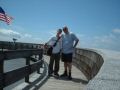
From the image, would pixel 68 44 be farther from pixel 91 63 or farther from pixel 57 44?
pixel 91 63

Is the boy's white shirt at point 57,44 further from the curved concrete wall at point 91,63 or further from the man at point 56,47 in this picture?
the curved concrete wall at point 91,63

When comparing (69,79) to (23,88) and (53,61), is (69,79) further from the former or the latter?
(23,88)

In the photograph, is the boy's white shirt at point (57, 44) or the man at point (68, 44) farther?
the boy's white shirt at point (57, 44)

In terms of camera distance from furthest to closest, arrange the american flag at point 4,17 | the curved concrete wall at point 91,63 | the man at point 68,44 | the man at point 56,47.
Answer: the american flag at point 4,17, the man at point 56,47, the man at point 68,44, the curved concrete wall at point 91,63

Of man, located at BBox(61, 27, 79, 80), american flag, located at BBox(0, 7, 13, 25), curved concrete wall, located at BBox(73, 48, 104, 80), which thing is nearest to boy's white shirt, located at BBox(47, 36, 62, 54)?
man, located at BBox(61, 27, 79, 80)

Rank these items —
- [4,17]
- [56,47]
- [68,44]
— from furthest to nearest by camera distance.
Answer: [4,17], [56,47], [68,44]

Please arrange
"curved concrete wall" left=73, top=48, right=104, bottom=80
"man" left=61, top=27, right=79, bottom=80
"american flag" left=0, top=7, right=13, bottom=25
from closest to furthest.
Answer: "curved concrete wall" left=73, top=48, right=104, bottom=80, "man" left=61, top=27, right=79, bottom=80, "american flag" left=0, top=7, right=13, bottom=25

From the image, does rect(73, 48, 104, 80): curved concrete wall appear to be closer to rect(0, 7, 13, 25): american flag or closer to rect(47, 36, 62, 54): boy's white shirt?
rect(47, 36, 62, 54): boy's white shirt

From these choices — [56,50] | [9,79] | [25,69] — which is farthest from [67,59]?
[9,79]

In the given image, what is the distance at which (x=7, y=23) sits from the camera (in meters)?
29.3

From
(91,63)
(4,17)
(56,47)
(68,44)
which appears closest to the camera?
(68,44)

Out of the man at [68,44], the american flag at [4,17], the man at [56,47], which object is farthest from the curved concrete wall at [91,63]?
the american flag at [4,17]

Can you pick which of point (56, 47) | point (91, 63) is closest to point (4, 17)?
point (56, 47)

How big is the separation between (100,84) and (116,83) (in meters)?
0.35
